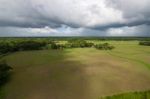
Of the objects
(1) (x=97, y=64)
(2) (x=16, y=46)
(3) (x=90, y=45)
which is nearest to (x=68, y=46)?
(3) (x=90, y=45)

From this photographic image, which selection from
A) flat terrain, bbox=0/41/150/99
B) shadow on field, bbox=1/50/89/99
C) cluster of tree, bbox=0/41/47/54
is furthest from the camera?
cluster of tree, bbox=0/41/47/54

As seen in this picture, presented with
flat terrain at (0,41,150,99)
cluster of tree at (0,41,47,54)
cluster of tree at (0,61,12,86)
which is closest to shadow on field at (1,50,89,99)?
flat terrain at (0,41,150,99)

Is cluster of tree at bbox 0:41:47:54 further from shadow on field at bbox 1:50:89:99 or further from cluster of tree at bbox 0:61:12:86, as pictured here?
cluster of tree at bbox 0:61:12:86

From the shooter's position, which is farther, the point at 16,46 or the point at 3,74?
the point at 16,46

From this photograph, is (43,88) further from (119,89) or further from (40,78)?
(119,89)

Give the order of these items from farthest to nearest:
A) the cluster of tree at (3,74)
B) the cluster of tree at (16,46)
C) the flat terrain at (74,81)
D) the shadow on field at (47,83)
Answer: the cluster of tree at (16,46) < the cluster of tree at (3,74) < the flat terrain at (74,81) < the shadow on field at (47,83)

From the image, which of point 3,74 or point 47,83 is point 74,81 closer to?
point 47,83

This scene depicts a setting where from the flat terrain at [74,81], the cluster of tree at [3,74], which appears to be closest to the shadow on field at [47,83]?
the flat terrain at [74,81]

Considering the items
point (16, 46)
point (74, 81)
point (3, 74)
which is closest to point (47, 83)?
point (74, 81)

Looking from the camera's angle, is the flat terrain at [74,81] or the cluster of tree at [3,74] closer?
the flat terrain at [74,81]

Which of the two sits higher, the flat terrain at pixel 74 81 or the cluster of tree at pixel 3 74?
the cluster of tree at pixel 3 74

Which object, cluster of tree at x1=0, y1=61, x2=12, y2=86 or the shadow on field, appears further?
cluster of tree at x1=0, y1=61, x2=12, y2=86

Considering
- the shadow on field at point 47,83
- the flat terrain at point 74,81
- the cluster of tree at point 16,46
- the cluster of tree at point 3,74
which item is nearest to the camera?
the shadow on field at point 47,83

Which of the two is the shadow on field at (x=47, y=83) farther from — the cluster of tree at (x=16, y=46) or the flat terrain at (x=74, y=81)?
the cluster of tree at (x=16, y=46)
